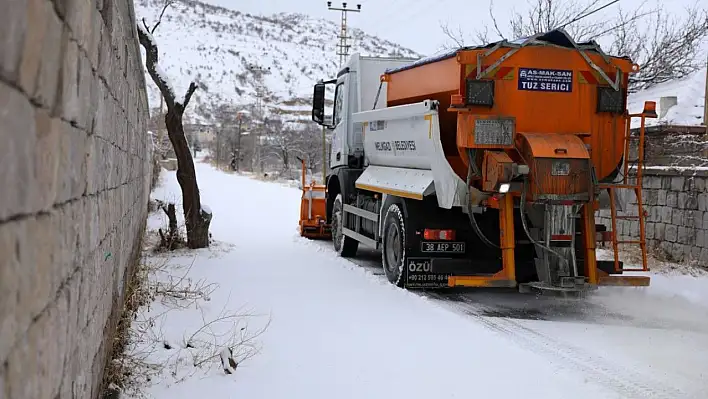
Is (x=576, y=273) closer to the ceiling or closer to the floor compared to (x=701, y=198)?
closer to the floor

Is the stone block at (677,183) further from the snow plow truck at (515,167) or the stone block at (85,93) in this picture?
the stone block at (85,93)

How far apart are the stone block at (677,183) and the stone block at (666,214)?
1.07 feet

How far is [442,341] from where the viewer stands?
6.41 metres

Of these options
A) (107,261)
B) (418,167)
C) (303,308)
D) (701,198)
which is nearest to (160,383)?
(107,261)

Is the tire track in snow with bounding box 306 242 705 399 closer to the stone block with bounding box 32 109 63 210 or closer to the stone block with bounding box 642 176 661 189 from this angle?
the stone block with bounding box 32 109 63 210

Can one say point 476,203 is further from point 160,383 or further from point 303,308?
point 160,383

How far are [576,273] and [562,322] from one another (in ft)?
1.82

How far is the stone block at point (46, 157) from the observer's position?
181cm

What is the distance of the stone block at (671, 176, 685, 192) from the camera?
10.5 meters

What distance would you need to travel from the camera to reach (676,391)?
5078 millimetres

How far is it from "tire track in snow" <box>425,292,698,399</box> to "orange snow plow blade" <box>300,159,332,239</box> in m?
6.99

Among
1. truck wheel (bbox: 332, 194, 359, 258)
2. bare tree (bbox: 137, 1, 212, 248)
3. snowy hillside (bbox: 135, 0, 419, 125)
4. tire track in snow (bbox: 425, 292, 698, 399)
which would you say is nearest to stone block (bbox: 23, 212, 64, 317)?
tire track in snow (bbox: 425, 292, 698, 399)

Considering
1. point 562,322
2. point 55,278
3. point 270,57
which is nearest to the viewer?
point 55,278

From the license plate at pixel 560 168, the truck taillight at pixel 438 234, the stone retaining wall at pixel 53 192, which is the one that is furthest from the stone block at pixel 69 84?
the truck taillight at pixel 438 234
